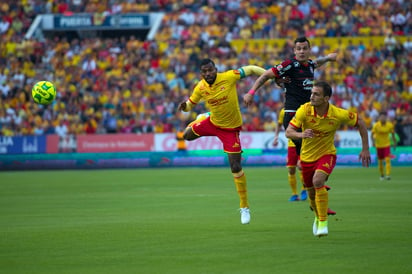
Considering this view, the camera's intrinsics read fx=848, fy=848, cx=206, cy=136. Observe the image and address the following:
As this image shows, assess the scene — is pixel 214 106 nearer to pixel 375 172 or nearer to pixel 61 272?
pixel 61 272

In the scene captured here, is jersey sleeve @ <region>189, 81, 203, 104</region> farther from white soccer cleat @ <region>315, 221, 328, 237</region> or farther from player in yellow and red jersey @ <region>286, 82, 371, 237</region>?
white soccer cleat @ <region>315, 221, 328, 237</region>

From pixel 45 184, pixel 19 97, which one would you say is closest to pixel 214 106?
pixel 45 184

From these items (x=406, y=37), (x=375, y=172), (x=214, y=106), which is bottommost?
(x=375, y=172)

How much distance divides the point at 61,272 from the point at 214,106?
6254mm

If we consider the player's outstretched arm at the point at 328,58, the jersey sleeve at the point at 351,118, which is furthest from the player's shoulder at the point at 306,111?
the player's outstretched arm at the point at 328,58

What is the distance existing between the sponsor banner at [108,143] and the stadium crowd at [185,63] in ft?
3.09

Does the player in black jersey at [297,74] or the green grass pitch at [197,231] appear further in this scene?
A: the player in black jersey at [297,74]

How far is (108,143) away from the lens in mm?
37094

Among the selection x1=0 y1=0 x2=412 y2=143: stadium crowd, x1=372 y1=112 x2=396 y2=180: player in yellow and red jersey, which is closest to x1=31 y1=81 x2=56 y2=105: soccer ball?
x1=372 y1=112 x2=396 y2=180: player in yellow and red jersey

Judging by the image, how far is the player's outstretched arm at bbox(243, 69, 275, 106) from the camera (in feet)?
42.4

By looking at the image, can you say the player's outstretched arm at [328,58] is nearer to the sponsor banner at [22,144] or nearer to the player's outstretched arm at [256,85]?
the player's outstretched arm at [256,85]

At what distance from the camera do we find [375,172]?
29.4 meters

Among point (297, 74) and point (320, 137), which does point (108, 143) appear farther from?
point (320, 137)

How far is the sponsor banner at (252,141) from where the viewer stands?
35.3m
